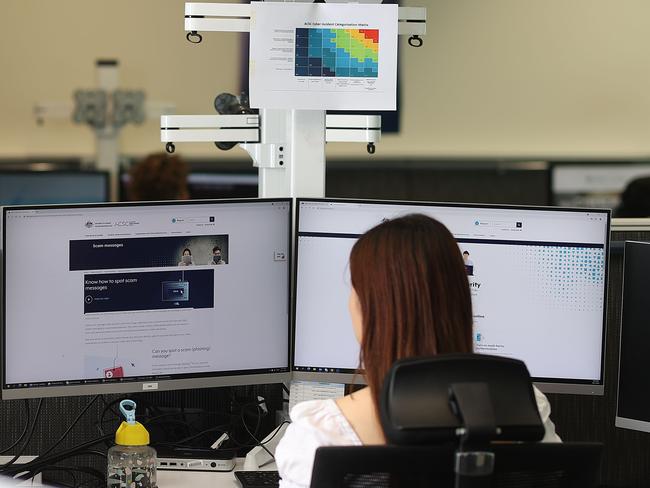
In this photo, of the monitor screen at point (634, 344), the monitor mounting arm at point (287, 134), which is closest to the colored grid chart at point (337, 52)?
the monitor mounting arm at point (287, 134)

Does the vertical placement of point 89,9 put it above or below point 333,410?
above

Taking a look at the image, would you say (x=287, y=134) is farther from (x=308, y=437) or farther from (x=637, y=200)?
(x=637, y=200)

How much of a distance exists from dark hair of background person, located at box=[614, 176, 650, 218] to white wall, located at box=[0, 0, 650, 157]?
190 cm

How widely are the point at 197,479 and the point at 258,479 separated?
12 cm

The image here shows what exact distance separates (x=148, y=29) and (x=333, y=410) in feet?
15.9

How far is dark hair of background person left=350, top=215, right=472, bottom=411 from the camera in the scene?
1305mm

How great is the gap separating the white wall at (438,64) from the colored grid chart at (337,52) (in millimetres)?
3859

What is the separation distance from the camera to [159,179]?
3.90m

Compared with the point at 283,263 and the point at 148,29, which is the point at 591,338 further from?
the point at 148,29

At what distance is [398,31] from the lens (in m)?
2.02

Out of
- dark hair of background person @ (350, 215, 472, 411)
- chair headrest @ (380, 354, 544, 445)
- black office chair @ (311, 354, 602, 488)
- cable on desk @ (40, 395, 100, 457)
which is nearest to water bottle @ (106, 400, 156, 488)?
cable on desk @ (40, 395, 100, 457)

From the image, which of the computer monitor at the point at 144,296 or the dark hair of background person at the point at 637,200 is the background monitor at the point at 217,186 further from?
the computer monitor at the point at 144,296

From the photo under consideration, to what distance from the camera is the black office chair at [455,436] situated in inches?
42.2

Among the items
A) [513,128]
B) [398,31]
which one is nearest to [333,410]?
[398,31]
